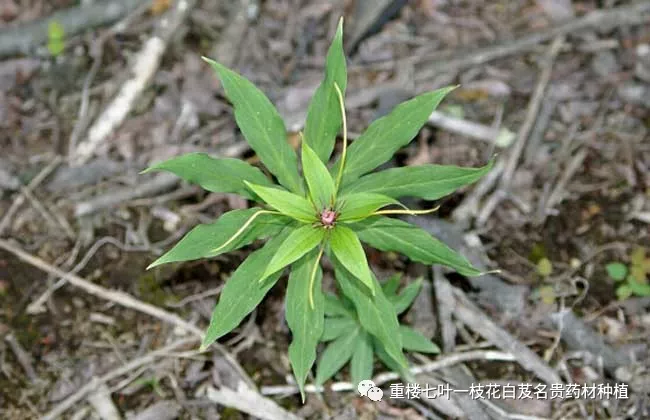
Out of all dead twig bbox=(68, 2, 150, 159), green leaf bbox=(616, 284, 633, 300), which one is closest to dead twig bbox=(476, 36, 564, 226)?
green leaf bbox=(616, 284, 633, 300)

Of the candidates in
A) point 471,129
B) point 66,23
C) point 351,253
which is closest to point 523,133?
point 471,129

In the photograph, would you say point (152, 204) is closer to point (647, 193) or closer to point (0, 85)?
point (0, 85)

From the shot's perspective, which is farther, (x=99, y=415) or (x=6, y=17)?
(x=6, y=17)

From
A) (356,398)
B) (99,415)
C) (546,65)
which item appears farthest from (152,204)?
(546,65)

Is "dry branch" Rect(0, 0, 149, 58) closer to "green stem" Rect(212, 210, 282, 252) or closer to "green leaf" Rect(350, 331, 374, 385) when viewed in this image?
"green stem" Rect(212, 210, 282, 252)

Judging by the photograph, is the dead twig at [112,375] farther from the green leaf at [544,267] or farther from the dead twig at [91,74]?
the green leaf at [544,267]

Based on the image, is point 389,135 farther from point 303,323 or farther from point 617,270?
point 617,270
